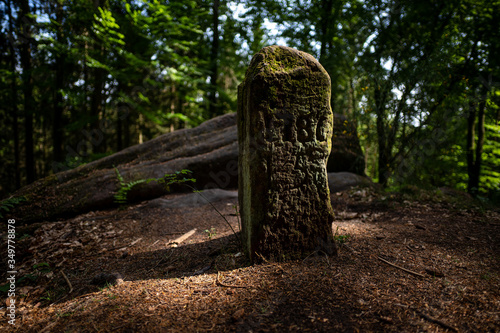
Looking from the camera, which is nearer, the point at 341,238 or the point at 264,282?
the point at 264,282

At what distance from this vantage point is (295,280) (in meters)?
2.38

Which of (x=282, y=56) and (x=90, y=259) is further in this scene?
(x=90, y=259)

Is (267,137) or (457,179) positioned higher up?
(267,137)

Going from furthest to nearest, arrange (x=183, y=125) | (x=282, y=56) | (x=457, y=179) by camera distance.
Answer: (x=183, y=125) < (x=457, y=179) < (x=282, y=56)

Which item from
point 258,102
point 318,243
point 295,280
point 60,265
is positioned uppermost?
point 258,102

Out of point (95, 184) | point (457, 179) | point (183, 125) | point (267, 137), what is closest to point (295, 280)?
point (267, 137)

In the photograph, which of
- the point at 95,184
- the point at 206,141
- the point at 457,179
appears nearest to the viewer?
the point at 95,184

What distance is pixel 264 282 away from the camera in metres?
2.39

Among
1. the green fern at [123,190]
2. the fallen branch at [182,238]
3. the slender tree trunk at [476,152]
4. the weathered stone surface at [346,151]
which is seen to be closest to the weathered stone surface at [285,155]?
the fallen branch at [182,238]

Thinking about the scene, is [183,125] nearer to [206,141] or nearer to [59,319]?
[206,141]

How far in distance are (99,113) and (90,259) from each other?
712 cm

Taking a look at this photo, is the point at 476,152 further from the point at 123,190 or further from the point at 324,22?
the point at 123,190

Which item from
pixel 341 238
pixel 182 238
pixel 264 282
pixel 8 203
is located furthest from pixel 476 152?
pixel 8 203

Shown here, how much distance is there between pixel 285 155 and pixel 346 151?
5.39m
